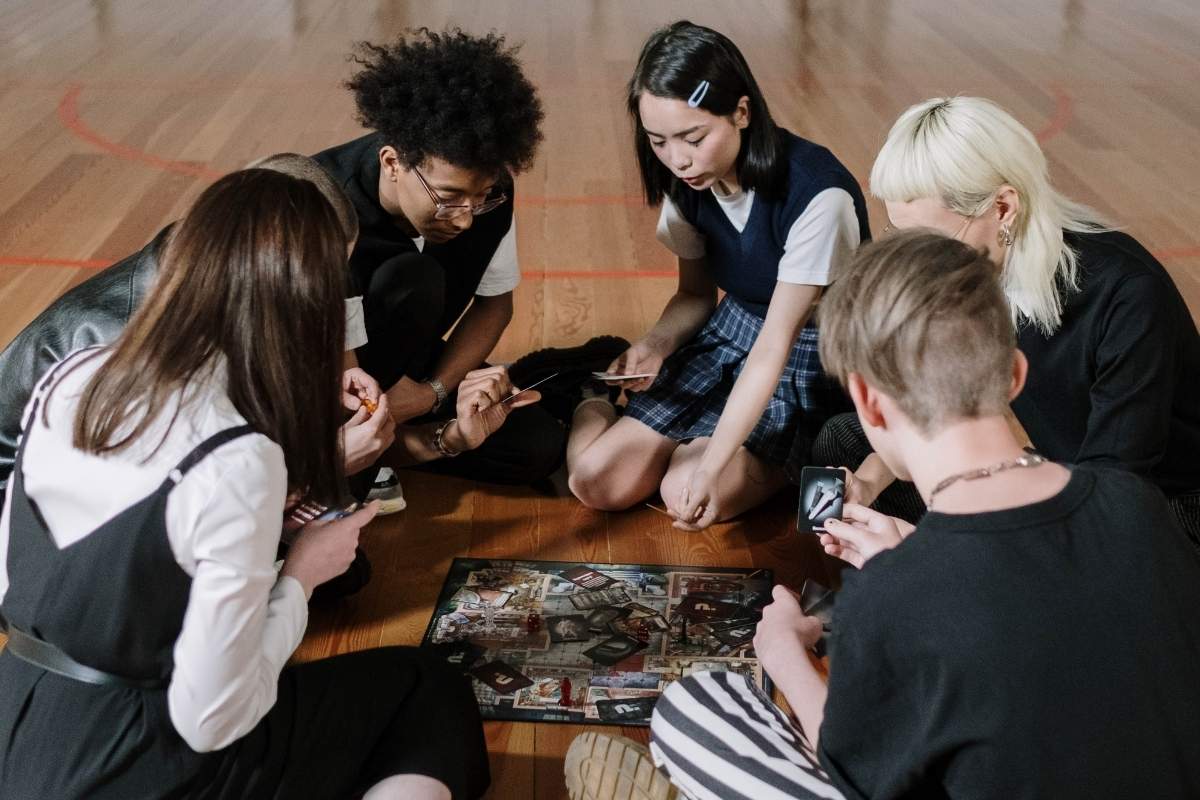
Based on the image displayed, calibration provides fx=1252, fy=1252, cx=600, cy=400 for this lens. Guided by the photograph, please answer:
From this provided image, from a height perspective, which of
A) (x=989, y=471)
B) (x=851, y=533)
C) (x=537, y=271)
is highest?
(x=989, y=471)

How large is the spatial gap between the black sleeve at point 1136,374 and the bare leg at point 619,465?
3.60 feet

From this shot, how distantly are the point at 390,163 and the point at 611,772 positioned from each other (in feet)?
4.36

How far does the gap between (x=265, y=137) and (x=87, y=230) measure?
1365mm

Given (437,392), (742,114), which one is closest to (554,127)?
(437,392)

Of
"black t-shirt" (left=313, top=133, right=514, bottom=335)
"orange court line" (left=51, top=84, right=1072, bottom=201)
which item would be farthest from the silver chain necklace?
"orange court line" (left=51, top=84, right=1072, bottom=201)

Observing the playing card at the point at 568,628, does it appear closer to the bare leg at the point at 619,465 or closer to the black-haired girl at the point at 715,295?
the black-haired girl at the point at 715,295

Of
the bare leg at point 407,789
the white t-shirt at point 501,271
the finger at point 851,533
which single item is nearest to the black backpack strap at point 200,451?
the bare leg at point 407,789

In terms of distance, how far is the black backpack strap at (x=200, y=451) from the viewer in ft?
4.76

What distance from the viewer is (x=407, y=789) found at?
1829 mm

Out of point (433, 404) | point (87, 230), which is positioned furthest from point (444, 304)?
point (87, 230)

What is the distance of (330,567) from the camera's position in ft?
5.74

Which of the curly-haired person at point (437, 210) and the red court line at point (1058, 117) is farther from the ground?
the curly-haired person at point (437, 210)

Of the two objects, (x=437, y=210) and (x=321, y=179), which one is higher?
(x=321, y=179)

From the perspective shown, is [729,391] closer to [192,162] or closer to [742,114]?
[742,114]
